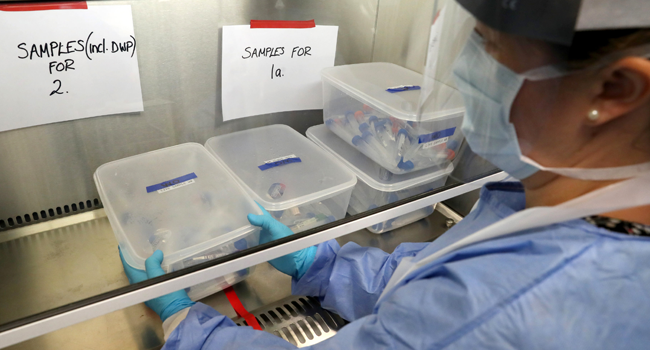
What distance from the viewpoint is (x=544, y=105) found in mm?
530

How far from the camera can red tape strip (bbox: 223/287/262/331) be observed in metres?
0.95

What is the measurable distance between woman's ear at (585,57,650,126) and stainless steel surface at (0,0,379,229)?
0.66m

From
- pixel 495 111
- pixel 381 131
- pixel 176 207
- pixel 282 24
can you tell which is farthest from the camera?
pixel 381 131

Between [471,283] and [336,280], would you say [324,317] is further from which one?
[471,283]

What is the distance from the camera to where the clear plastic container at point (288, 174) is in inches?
36.0

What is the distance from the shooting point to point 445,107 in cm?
86

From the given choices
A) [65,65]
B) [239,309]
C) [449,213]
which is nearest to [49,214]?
[65,65]

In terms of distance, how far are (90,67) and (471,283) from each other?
749 millimetres

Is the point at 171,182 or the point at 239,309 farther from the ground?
the point at 171,182

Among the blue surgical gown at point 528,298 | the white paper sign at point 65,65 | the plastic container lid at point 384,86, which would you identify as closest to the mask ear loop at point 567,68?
the blue surgical gown at point 528,298

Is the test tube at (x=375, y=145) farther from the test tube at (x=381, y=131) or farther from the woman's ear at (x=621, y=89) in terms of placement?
the woman's ear at (x=621, y=89)

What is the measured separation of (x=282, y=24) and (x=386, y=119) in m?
0.33

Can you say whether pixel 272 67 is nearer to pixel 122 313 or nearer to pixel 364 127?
pixel 364 127

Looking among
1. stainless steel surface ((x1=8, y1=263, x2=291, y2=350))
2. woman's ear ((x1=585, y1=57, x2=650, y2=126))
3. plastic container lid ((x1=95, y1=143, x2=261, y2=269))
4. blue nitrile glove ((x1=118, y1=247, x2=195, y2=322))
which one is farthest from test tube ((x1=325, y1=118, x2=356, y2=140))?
woman's ear ((x1=585, y1=57, x2=650, y2=126))
